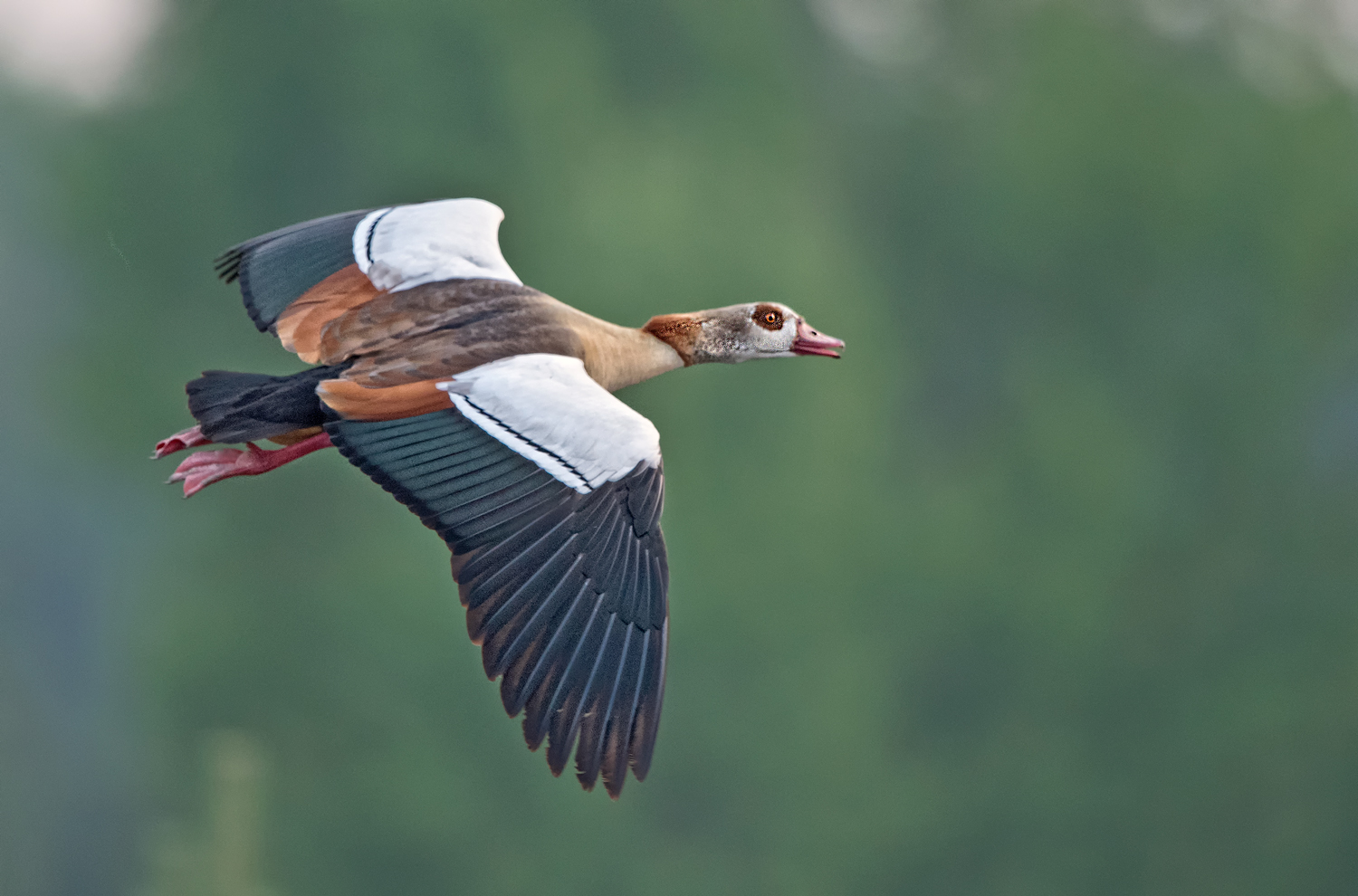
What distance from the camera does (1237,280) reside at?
2198cm

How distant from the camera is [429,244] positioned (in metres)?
6.10

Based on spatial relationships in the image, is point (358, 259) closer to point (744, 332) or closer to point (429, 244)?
point (429, 244)

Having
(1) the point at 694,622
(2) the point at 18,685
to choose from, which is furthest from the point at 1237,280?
(2) the point at 18,685

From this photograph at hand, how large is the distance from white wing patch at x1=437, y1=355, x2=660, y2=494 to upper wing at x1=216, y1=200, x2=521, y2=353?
35.9 inches

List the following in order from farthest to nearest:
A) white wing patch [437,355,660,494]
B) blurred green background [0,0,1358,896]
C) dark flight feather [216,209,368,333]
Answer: blurred green background [0,0,1358,896], dark flight feather [216,209,368,333], white wing patch [437,355,660,494]

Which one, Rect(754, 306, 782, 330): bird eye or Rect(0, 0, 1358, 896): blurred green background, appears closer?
Rect(754, 306, 782, 330): bird eye

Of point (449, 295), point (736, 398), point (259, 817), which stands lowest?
point (259, 817)

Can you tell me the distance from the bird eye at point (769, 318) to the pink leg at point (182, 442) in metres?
2.16

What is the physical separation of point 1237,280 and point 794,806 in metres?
9.69

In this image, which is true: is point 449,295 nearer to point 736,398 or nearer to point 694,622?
point 736,398

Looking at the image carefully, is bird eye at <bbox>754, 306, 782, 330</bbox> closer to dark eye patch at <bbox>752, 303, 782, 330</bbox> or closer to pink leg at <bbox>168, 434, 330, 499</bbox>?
dark eye patch at <bbox>752, 303, 782, 330</bbox>

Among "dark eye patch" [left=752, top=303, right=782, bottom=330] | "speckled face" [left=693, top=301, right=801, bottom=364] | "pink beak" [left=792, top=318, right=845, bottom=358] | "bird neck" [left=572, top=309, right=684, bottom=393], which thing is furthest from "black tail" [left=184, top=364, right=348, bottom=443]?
"pink beak" [left=792, top=318, right=845, bottom=358]

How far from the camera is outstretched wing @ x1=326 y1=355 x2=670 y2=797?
450 centimetres

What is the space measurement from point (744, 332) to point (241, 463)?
2.00 metres
